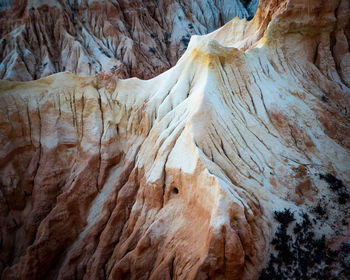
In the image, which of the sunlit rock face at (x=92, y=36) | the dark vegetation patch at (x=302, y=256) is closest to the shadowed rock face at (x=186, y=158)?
the dark vegetation patch at (x=302, y=256)

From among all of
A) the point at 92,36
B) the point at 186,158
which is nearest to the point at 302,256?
the point at 186,158

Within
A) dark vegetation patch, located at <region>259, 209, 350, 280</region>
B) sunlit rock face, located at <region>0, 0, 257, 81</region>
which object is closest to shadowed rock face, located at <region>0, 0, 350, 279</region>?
dark vegetation patch, located at <region>259, 209, 350, 280</region>

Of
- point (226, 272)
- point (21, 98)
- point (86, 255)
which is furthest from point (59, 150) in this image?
point (226, 272)

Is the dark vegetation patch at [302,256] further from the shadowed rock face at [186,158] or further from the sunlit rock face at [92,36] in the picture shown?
the sunlit rock face at [92,36]

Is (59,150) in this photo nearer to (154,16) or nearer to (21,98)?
(21,98)

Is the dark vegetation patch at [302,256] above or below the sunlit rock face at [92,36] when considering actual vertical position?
below

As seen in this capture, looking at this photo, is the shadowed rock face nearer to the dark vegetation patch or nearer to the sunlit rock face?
the dark vegetation patch

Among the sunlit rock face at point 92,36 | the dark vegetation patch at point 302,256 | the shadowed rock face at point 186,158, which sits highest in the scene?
the sunlit rock face at point 92,36

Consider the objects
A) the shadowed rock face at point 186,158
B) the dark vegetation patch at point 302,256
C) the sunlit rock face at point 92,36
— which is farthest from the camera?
the sunlit rock face at point 92,36
